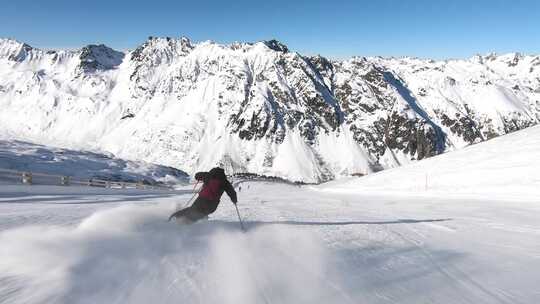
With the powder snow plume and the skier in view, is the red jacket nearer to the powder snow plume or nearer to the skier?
the skier

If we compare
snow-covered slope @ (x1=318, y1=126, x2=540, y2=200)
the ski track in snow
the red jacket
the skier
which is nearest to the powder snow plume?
the ski track in snow

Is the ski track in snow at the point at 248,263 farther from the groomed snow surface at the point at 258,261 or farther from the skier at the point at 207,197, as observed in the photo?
the skier at the point at 207,197

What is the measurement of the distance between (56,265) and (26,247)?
3.65ft

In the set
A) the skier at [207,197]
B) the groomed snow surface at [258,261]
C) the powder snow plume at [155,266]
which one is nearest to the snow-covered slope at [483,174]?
the groomed snow surface at [258,261]

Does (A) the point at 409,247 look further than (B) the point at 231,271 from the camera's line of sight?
Yes

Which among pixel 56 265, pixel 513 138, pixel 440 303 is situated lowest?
pixel 440 303

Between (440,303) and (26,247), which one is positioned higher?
(26,247)

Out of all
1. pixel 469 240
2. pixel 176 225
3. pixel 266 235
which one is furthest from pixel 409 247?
pixel 176 225

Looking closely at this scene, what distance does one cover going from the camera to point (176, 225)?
9.62 meters

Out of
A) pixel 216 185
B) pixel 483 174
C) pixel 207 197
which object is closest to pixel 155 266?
pixel 207 197

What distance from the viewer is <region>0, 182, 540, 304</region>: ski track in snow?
5.10 m

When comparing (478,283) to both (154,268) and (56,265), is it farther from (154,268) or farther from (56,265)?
(56,265)

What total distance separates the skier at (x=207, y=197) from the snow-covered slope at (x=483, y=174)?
58.2 feet

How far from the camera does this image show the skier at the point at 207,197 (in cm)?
999
